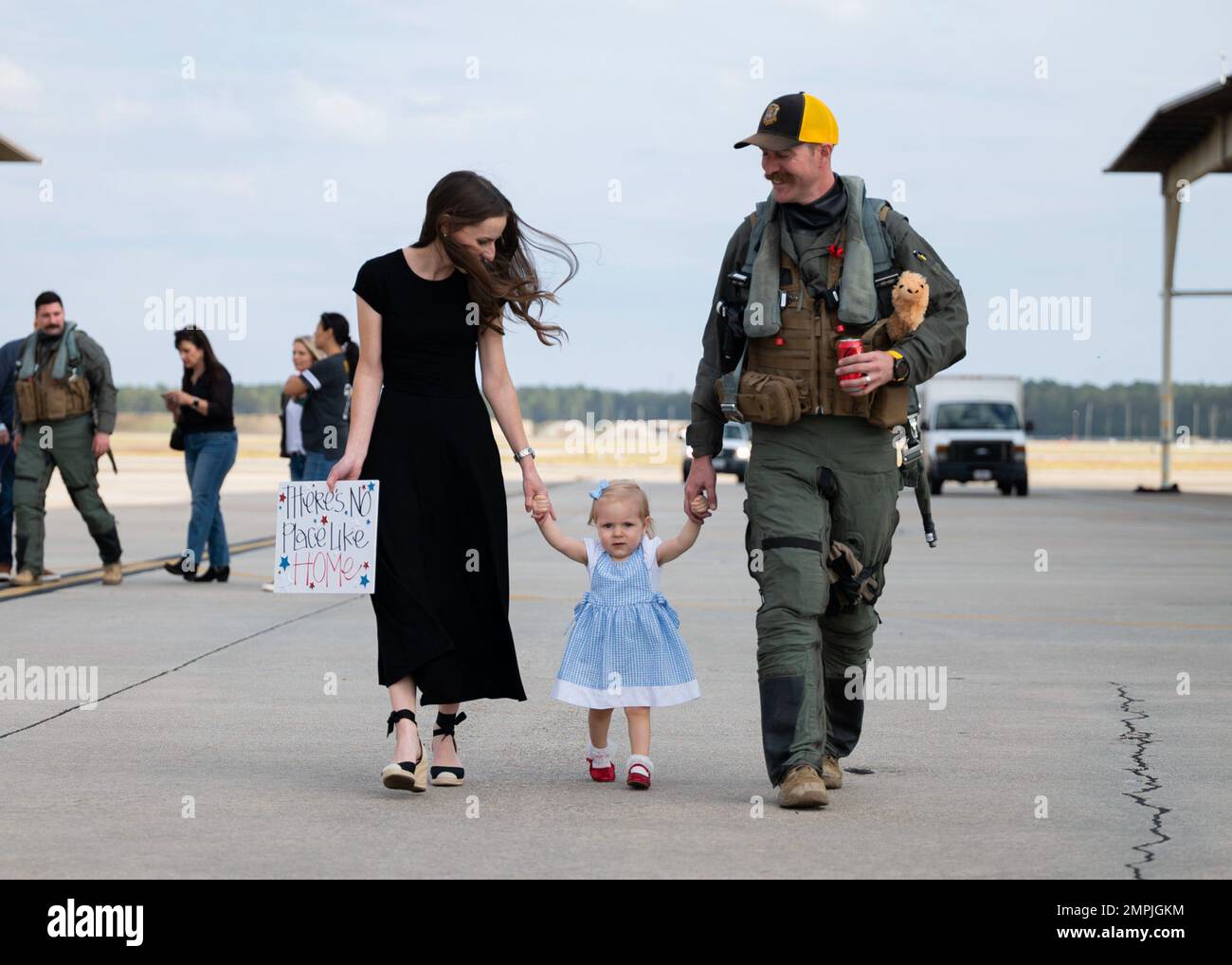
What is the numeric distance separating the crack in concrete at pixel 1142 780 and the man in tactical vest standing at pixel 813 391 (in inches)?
41.2

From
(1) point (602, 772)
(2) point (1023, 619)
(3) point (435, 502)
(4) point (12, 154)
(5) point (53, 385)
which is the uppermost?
(4) point (12, 154)

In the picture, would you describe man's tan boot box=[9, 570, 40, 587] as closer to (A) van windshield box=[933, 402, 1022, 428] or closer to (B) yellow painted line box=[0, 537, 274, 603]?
(B) yellow painted line box=[0, 537, 274, 603]

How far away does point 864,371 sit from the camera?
6113mm

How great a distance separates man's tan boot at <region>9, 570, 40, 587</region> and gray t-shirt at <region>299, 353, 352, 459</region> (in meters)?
2.26

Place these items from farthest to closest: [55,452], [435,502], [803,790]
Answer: [55,452]
[435,502]
[803,790]

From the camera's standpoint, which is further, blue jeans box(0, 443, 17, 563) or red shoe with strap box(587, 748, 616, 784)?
A: blue jeans box(0, 443, 17, 563)

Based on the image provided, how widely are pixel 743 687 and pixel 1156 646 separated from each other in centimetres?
317

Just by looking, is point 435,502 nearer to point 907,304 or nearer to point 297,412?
point 907,304

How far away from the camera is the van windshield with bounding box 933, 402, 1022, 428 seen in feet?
139

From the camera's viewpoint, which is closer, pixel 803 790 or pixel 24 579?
pixel 803 790

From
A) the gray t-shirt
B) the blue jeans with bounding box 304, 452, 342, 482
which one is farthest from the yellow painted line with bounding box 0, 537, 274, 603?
the gray t-shirt

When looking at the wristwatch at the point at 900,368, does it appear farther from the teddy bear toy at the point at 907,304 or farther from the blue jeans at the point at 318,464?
the blue jeans at the point at 318,464

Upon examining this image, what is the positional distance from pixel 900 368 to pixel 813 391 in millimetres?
297

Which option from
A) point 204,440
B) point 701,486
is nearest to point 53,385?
point 204,440
